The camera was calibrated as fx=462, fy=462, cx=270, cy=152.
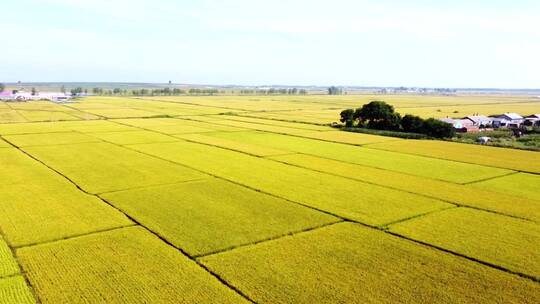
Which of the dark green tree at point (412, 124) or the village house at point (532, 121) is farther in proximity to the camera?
the village house at point (532, 121)

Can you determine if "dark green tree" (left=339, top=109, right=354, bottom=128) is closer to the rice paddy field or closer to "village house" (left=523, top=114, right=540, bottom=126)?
the rice paddy field

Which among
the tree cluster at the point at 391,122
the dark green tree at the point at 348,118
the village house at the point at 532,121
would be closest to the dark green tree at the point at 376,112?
the tree cluster at the point at 391,122

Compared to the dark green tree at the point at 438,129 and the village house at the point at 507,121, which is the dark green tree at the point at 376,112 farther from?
the village house at the point at 507,121

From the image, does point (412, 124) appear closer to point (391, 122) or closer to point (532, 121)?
point (391, 122)

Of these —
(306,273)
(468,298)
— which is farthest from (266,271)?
(468,298)

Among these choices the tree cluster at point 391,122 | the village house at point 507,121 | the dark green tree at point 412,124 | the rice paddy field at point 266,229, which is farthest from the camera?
the village house at point 507,121

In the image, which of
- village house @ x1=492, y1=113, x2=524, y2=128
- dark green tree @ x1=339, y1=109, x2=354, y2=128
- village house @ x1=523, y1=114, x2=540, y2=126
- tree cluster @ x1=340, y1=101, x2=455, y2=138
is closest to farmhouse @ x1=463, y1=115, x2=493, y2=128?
village house @ x1=492, y1=113, x2=524, y2=128
